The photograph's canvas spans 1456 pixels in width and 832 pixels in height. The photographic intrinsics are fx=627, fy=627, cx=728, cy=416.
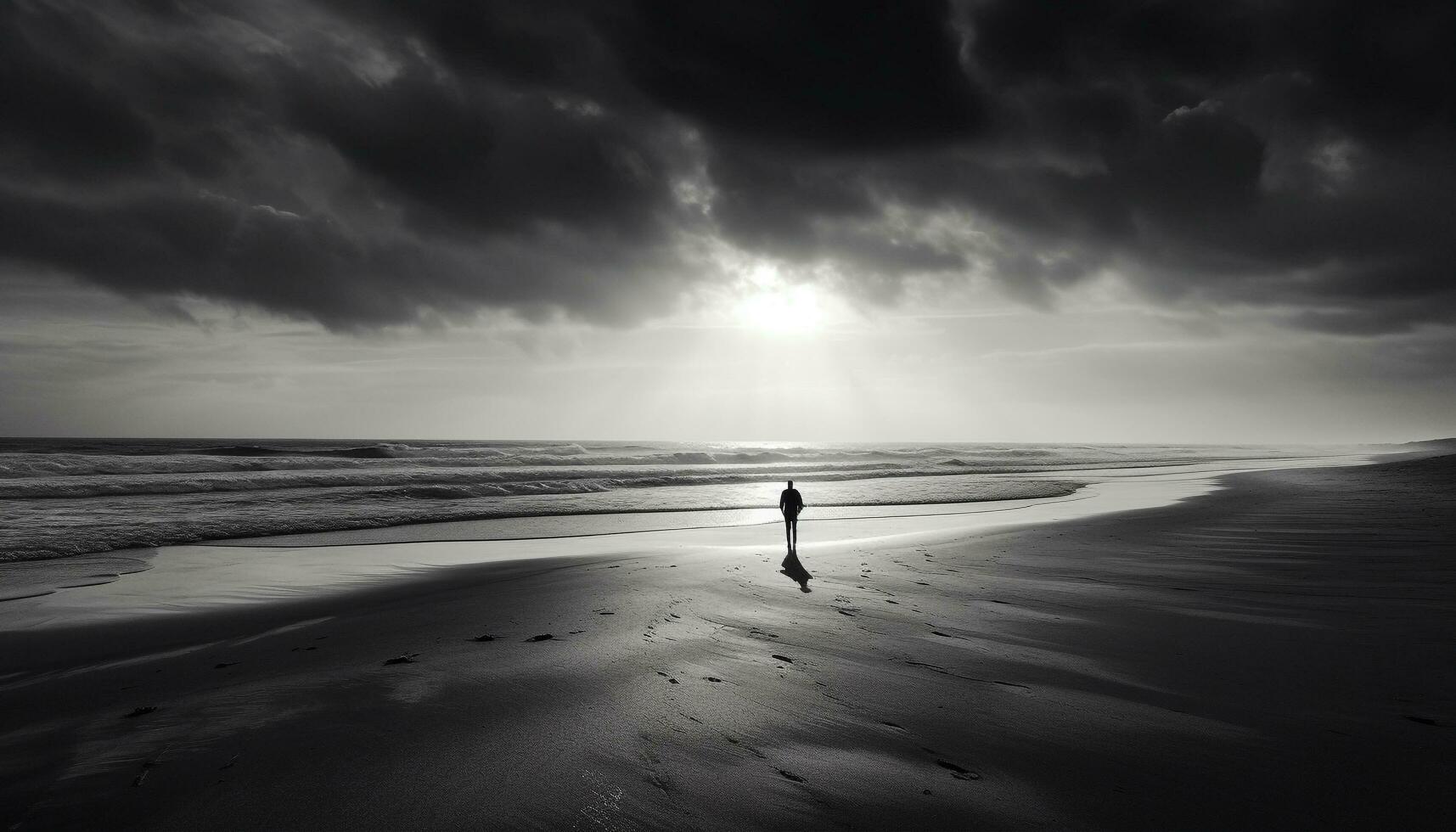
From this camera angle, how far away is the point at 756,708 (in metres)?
5.22

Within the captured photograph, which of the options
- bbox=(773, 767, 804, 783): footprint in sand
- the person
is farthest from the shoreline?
bbox=(773, 767, 804, 783): footprint in sand

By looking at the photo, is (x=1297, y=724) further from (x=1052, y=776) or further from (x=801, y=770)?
(x=801, y=770)

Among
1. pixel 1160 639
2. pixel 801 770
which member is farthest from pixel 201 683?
pixel 1160 639

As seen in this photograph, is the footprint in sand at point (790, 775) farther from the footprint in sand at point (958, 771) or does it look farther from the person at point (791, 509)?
the person at point (791, 509)

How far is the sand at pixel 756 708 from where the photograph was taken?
3742mm

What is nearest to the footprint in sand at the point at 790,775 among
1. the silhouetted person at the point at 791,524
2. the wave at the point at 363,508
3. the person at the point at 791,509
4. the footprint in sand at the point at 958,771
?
the footprint in sand at the point at 958,771

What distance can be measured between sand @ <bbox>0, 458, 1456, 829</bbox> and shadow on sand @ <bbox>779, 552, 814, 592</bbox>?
63cm

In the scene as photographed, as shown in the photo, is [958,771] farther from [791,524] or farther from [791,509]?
[791,524]

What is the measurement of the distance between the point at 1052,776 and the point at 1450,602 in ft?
29.1

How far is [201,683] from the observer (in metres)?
6.12

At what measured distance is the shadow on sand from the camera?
1095cm

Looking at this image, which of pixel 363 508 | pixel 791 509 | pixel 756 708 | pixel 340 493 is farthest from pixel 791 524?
pixel 340 493

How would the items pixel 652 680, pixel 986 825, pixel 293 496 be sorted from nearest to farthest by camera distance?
1. pixel 986 825
2. pixel 652 680
3. pixel 293 496

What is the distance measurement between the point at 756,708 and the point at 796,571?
700 centimetres
